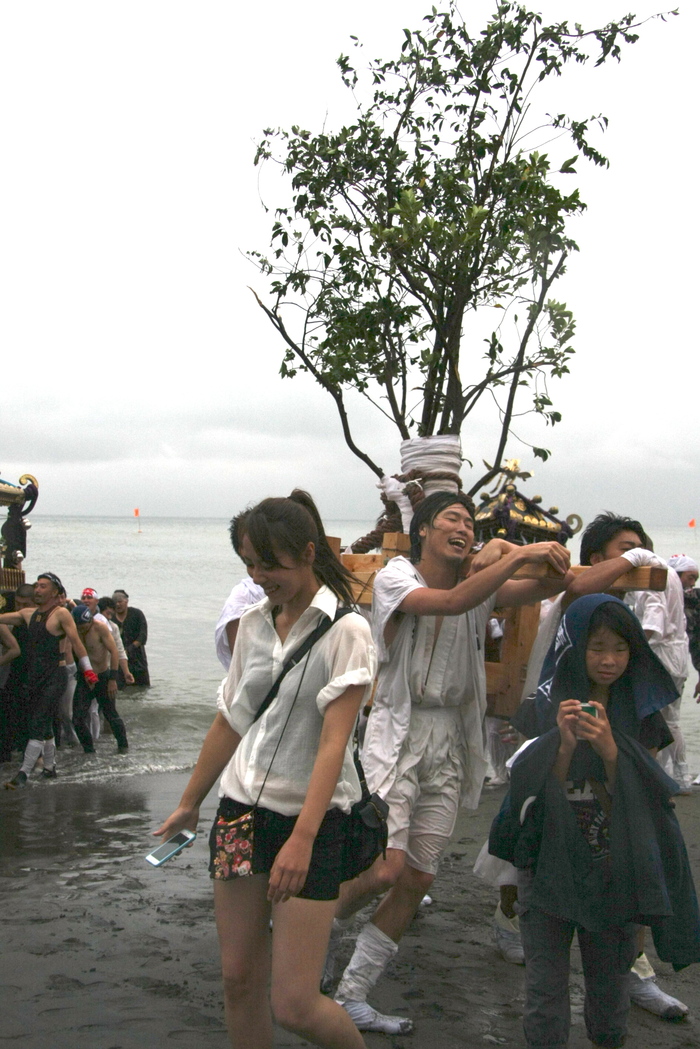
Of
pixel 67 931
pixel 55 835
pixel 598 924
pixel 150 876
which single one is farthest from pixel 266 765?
pixel 55 835

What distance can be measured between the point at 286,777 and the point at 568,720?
856 millimetres

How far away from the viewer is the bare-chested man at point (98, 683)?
11164mm

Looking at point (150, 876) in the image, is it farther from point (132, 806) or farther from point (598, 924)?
point (598, 924)

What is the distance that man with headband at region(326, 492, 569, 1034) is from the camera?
12.5 feet

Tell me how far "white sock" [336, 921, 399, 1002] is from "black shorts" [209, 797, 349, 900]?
105cm

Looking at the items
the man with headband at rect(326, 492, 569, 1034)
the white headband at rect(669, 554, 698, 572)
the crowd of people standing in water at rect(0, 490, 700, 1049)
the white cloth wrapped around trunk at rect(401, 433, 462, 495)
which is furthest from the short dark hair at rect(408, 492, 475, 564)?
the white headband at rect(669, 554, 698, 572)

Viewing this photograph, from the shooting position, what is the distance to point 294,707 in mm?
2984

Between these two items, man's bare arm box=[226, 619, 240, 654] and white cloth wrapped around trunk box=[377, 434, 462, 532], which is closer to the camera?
man's bare arm box=[226, 619, 240, 654]

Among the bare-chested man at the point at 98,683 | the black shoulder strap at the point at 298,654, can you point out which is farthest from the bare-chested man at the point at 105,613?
the black shoulder strap at the point at 298,654

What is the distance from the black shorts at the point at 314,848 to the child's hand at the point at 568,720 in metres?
0.71

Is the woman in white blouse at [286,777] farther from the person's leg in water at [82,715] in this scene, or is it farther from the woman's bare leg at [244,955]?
the person's leg in water at [82,715]

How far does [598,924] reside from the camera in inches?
119

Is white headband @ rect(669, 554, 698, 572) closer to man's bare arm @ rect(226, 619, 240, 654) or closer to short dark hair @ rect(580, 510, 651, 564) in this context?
short dark hair @ rect(580, 510, 651, 564)

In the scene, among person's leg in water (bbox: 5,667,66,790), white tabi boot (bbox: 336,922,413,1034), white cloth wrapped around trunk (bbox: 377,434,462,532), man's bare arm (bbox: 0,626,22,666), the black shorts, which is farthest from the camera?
man's bare arm (bbox: 0,626,22,666)
